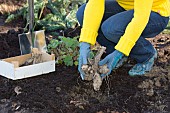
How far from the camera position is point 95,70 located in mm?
2695

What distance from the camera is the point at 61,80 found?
9.60ft

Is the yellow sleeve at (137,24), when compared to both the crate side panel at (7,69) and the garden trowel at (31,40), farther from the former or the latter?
the garden trowel at (31,40)

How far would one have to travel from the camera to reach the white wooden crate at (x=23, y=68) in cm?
283

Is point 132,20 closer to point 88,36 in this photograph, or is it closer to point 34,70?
point 88,36

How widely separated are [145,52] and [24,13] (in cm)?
157

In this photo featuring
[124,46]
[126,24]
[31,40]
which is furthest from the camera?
[31,40]

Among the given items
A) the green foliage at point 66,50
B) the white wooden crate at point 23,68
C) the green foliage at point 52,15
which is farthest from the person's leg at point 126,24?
the green foliage at point 52,15

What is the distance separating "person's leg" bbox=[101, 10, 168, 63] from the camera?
2.83 metres

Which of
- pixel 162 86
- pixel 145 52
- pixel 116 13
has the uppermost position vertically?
pixel 116 13

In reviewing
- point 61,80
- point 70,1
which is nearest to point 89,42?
point 61,80

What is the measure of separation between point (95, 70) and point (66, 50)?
56cm

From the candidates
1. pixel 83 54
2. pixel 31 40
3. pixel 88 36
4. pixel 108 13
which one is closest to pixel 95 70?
pixel 83 54

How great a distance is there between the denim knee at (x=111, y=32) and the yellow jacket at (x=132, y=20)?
0.06 metres

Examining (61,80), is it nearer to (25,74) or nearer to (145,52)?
(25,74)
